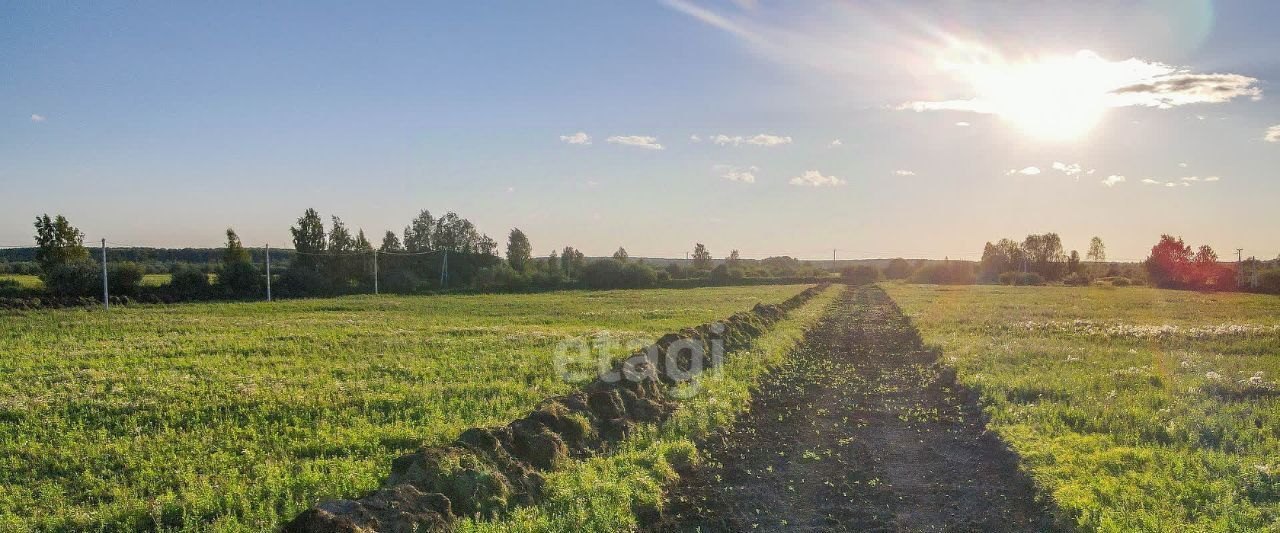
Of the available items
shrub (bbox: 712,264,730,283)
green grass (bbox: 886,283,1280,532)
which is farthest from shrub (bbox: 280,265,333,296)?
green grass (bbox: 886,283,1280,532)

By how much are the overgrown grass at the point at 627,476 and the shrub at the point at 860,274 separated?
87.7 metres

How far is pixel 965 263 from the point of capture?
107812mm

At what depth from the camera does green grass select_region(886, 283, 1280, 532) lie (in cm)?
689

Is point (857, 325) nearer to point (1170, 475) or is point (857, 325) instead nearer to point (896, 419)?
point (896, 419)

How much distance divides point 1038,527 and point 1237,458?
332 centimetres

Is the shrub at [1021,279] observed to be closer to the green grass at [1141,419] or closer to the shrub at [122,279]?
the green grass at [1141,419]

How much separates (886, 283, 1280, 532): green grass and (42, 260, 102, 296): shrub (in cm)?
4829

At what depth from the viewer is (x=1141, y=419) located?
995 cm

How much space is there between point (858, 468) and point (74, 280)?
51.7m

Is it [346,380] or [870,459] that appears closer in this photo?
[870,459]

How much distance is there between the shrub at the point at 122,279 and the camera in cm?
4447

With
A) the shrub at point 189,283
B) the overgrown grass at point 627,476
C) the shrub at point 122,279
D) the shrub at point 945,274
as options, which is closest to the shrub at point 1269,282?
the shrub at point 945,274

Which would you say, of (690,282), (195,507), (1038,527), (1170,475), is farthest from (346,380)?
(690,282)

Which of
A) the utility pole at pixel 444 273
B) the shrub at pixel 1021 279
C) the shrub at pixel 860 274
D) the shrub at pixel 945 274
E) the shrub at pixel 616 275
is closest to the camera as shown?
the utility pole at pixel 444 273
